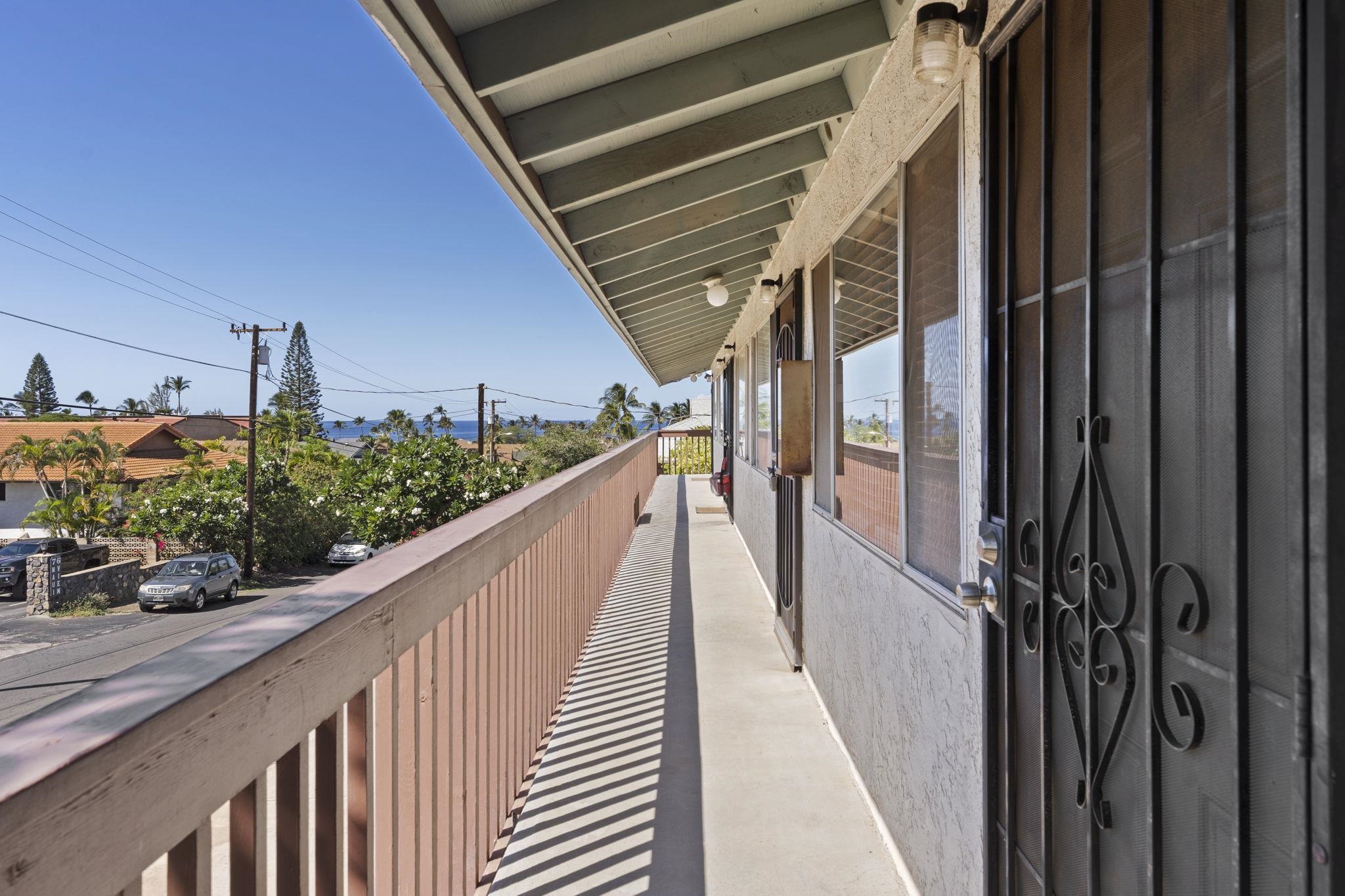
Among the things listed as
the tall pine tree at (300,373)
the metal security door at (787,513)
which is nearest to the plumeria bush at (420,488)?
the metal security door at (787,513)

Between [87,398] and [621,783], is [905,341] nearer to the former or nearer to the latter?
[621,783]

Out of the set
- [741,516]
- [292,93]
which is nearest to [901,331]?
[741,516]

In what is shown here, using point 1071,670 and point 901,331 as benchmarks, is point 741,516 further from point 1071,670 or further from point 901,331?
point 1071,670

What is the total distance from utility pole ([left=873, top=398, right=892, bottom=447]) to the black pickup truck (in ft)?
96.3

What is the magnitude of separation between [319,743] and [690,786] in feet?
5.94

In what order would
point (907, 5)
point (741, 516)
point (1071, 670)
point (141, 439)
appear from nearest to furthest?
point (1071, 670)
point (907, 5)
point (741, 516)
point (141, 439)

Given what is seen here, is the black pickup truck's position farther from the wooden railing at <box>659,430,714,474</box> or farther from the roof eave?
the roof eave

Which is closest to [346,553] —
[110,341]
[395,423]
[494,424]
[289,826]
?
[494,424]

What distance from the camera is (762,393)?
572 centimetres

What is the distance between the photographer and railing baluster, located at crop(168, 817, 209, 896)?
67cm

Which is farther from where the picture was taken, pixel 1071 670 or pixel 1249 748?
pixel 1071 670

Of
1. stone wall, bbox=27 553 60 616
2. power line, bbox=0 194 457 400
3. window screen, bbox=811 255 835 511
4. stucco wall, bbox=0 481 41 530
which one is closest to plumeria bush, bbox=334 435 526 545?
stone wall, bbox=27 553 60 616

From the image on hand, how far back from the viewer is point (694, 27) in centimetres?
204

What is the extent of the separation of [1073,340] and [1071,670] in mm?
526
